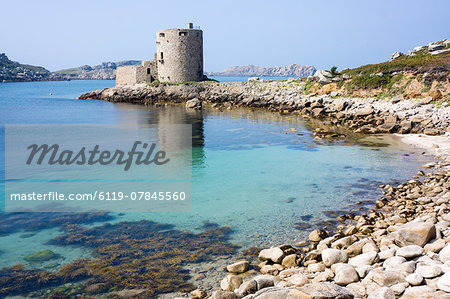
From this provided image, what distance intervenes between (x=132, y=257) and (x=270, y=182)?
8.33 meters

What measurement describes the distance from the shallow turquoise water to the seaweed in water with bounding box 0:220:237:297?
19.4 inches

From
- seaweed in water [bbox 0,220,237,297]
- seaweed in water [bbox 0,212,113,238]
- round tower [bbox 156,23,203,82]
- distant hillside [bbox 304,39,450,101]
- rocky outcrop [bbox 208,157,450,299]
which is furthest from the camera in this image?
round tower [bbox 156,23,203,82]

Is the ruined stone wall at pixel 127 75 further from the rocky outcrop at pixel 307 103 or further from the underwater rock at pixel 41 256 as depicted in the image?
the underwater rock at pixel 41 256

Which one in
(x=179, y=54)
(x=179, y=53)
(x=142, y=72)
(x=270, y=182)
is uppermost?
(x=179, y=53)

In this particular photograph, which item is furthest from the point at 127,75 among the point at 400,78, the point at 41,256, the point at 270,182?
the point at 41,256

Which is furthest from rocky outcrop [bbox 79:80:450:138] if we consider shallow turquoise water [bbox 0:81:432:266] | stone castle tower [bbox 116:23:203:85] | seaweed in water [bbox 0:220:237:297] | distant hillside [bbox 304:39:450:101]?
seaweed in water [bbox 0:220:237:297]

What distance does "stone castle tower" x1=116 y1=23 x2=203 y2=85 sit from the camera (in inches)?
2265

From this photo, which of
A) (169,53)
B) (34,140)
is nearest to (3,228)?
(34,140)

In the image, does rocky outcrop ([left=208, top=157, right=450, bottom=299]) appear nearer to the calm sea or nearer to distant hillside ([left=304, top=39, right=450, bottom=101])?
the calm sea

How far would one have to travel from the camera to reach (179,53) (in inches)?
2288

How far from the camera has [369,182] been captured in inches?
621

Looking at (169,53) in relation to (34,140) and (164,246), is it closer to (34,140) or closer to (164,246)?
(34,140)

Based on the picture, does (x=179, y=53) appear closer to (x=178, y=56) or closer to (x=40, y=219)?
(x=178, y=56)

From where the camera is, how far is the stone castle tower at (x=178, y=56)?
57531 millimetres
